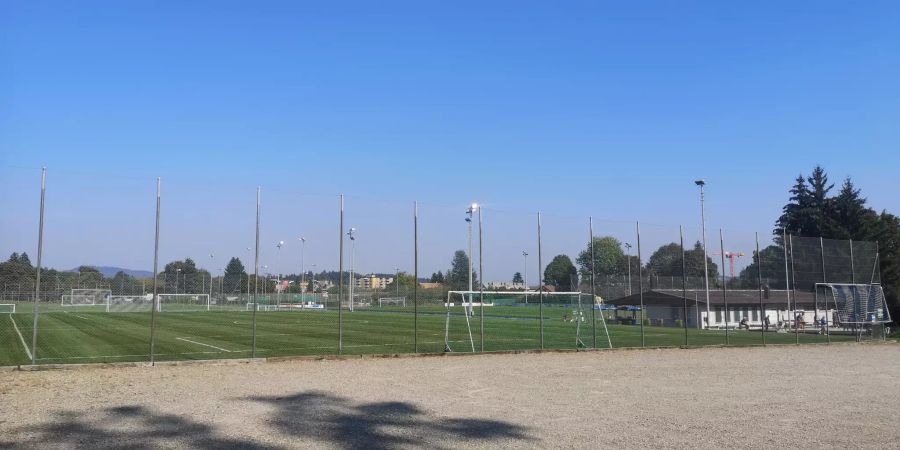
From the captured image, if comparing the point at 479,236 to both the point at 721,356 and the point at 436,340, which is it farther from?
the point at 721,356

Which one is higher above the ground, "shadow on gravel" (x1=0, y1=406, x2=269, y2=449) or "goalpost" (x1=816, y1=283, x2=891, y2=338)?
"goalpost" (x1=816, y1=283, x2=891, y2=338)

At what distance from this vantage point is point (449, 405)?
10195mm

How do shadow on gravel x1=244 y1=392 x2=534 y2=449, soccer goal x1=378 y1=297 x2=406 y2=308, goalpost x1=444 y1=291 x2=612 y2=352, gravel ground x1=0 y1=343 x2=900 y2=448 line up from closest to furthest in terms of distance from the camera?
shadow on gravel x1=244 y1=392 x2=534 y2=449 < gravel ground x1=0 y1=343 x2=900 y2=448 < goalpost x1=444 y1=291 x2=612 y2=352 < soccer goal x1=378 y1=297 x2=406 y2=308

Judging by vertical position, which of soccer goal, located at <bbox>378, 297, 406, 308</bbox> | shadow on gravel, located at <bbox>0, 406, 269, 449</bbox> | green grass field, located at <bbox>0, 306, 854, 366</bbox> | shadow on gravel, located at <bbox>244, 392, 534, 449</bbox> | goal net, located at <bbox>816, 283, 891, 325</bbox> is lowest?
green grass field, located at <bbox>0, 306, 854, 366</bbox>

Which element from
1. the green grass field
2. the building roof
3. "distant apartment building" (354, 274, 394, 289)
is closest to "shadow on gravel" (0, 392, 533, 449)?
the green grass field

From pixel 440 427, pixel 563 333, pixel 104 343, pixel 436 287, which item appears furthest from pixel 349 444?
pixel 436 287

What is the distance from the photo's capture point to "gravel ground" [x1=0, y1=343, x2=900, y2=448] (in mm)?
7789

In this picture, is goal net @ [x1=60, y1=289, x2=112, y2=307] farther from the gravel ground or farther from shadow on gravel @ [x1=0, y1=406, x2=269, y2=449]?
shadow on gravel @ [x1=0, y1=406, x2=269, y2=449]

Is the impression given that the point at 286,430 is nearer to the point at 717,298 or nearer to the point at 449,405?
the point at 449,405

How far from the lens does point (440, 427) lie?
8438 millimetres

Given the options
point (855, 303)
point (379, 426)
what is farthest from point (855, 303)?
point (379, 426)

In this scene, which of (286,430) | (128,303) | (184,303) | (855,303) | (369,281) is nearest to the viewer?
(286,430)

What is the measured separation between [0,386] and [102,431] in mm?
5307

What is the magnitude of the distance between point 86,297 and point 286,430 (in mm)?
37164
